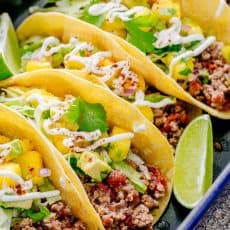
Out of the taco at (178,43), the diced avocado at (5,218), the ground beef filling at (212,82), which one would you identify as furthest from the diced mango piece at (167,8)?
the diced avocado at (5,218)

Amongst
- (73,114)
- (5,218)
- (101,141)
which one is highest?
(73,114)

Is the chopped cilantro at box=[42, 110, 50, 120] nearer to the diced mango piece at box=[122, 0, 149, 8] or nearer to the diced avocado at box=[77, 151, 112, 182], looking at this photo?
the diced avocado at box=[77, 151, 112, 182]

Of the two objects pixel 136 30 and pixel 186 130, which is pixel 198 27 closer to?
pixel 136 30

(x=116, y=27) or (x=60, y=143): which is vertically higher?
(x=116, y=27)

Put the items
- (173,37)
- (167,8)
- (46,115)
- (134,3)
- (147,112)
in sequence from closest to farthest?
(46,115)
(147,112)
(173,37)
(167,8)
(134,3)

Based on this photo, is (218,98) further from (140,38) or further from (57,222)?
(57,222)

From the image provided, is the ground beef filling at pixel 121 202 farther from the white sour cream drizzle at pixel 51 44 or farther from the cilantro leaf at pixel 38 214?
the white sour cream drizzle at pixel 51 44

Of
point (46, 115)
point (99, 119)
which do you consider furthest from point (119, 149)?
point (46, 115)
